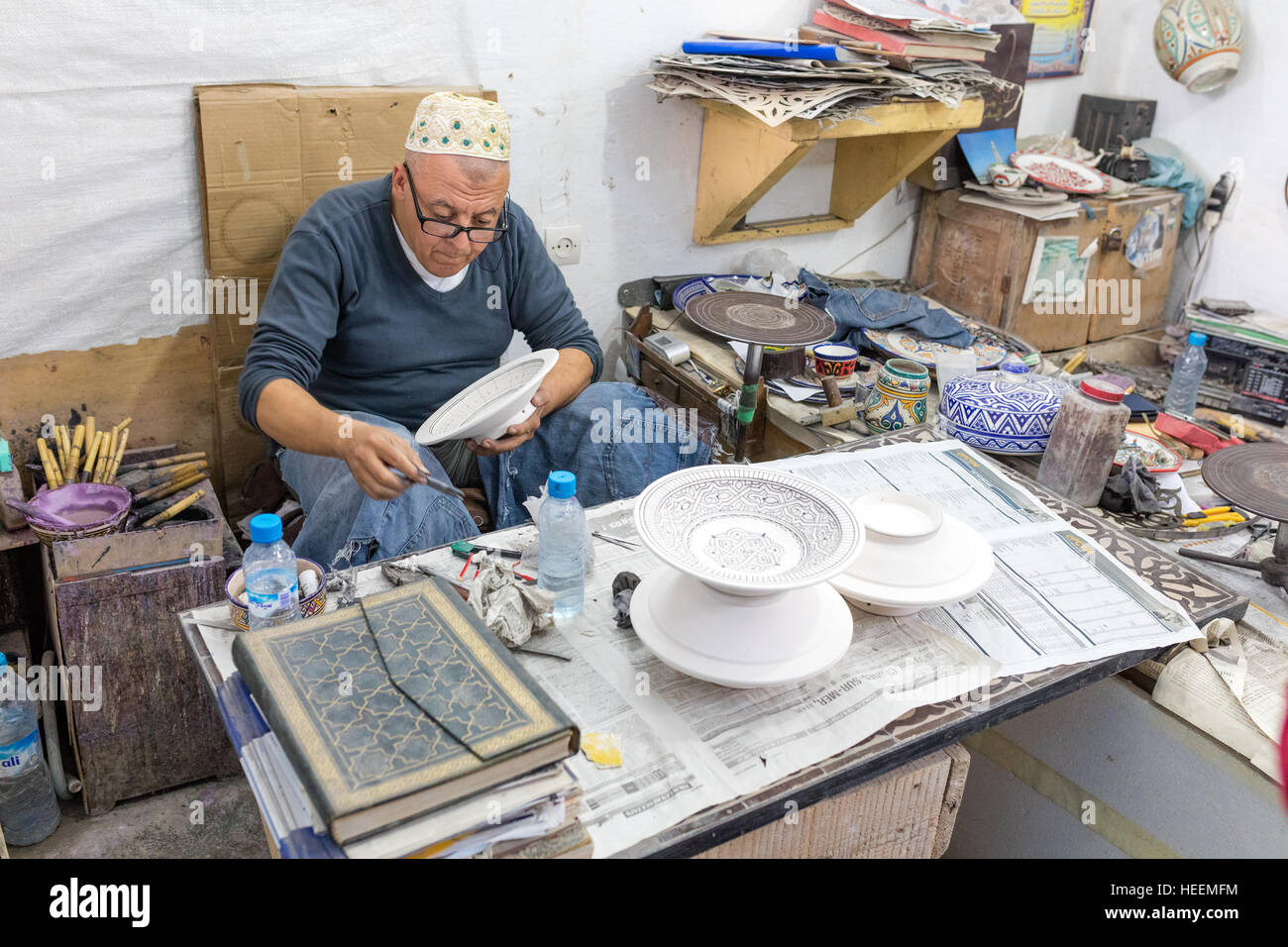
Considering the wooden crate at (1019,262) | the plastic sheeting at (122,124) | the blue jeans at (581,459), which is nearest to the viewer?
the plastic sheeting at (122,124)

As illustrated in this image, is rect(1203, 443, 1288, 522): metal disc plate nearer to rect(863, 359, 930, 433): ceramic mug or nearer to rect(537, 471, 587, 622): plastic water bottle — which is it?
rect(863, 359, 930, 433): ceramic mug

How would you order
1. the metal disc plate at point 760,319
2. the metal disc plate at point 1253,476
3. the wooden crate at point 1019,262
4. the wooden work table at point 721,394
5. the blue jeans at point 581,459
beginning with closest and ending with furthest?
the metal disc plate at point 1253,476 → the blue jeans at point 581,459 → the metal disc plate at point 760,319 → the wooden work table at point 721,394 → the wooden crate at point 1019,262

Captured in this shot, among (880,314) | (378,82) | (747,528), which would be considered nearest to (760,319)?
(880,314)

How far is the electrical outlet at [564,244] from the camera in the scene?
2.94 m

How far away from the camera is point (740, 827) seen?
1.24 m

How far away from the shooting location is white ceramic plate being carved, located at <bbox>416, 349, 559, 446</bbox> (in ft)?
6.22

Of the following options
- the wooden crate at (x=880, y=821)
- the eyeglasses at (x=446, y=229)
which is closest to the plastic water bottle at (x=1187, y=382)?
the wooden crate at (x=880, y=821)

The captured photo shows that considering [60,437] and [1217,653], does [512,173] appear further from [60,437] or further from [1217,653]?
[1217,653]

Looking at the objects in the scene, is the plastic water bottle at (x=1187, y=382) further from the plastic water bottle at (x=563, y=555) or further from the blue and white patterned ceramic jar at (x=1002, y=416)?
the plastic water bottle at (x=563, y=555)

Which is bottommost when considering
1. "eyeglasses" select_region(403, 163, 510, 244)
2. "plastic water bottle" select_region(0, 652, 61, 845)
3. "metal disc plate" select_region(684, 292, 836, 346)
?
"plastic water bottle" select_region(0, 652, 61, 845)

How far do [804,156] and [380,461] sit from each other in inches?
66.0

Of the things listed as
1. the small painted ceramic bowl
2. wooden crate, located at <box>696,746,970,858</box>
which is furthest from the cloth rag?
the small painted ceramic bowl

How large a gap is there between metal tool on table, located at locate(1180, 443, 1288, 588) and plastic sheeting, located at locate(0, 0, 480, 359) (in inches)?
80.6

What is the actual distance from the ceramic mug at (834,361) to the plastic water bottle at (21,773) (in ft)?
6.66
